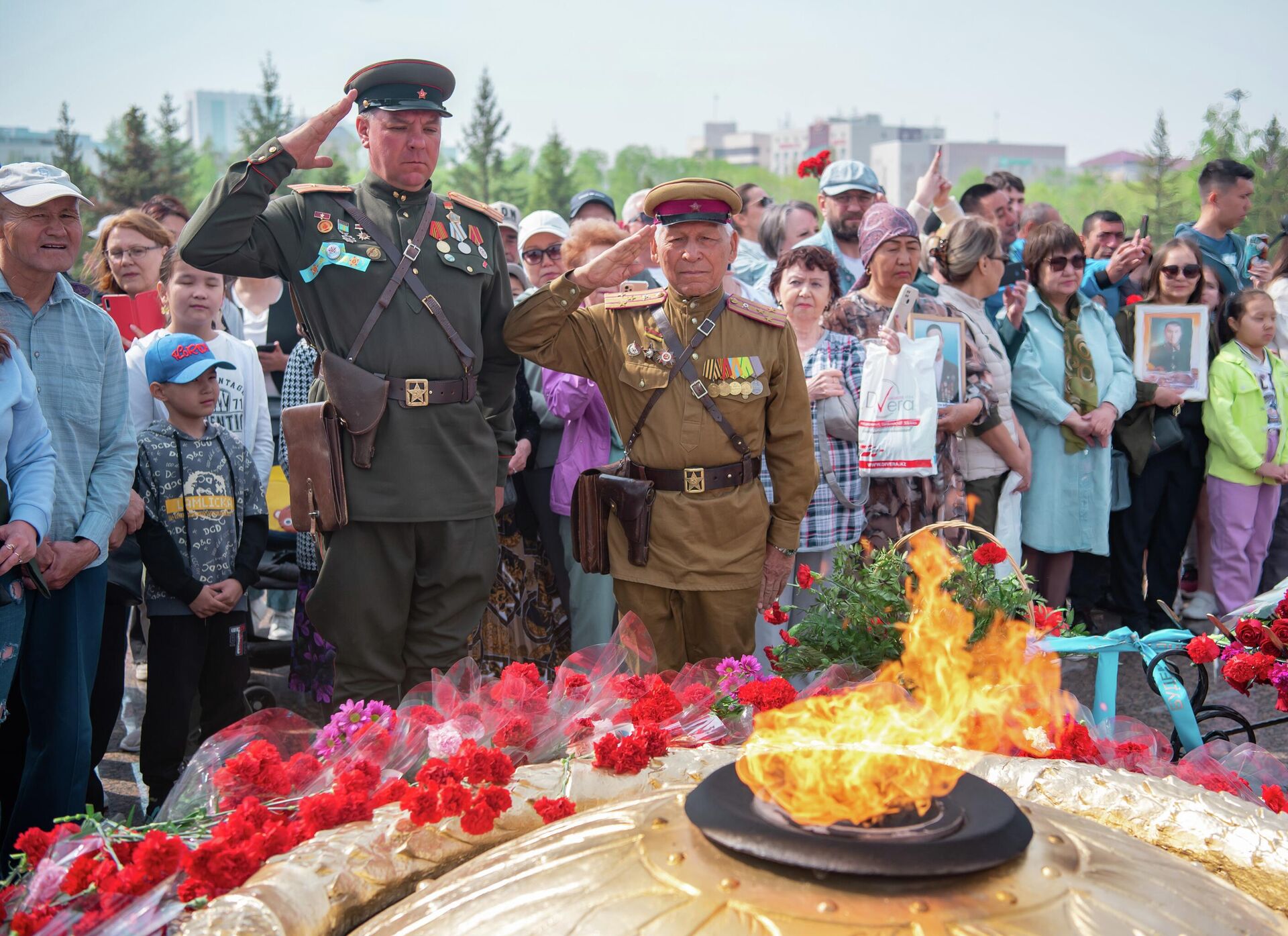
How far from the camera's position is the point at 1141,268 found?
726cm

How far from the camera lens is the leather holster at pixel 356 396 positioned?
3.52 meters

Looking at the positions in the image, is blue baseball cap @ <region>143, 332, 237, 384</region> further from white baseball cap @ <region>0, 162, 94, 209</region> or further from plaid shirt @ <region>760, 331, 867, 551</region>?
plaid shirt @ <region>760, 331, 867, 551</region>

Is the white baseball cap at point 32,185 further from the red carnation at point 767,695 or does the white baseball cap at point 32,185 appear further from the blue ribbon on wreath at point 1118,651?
the blue ribbon on wreath at point 1118,651

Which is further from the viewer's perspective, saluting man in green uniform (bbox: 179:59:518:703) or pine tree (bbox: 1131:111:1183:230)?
pine tree (bbox: 1131:111:1183:230)

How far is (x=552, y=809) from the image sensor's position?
2.18 metres

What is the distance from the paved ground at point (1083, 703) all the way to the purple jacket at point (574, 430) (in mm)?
1441

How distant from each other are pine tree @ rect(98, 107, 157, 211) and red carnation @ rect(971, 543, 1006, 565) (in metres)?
33.5

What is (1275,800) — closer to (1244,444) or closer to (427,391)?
(427,391)

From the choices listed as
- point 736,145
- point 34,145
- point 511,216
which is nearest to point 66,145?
point 34,145

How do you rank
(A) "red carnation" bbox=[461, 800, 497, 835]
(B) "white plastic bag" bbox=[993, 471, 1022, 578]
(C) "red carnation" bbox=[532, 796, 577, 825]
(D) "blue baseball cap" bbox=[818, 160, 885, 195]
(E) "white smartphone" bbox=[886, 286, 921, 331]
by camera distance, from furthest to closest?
1. (D) "blue baseball cap" bbox=[818, 160, 885, 195]
2. (B) "white plastic bag" bbox=[993, 471, 1022, 578]
3. (E) "white smartphone" bbox=[886, 286, 921, 331]
4. (C) "red carnation" bbox=[532, 796, 577, 825]
5. (A) "red carnation" bbox=[461, 800, 497, 835]

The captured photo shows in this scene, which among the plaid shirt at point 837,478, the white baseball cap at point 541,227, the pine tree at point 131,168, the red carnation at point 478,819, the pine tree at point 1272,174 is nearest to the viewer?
the red carnation at point 478,819

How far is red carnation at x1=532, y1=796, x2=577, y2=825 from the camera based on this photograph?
217 centimetres

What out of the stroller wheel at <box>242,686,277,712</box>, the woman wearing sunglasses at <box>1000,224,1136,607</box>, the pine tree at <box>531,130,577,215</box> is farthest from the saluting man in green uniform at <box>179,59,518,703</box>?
the pine tree at <box>531,130,577,215</box>

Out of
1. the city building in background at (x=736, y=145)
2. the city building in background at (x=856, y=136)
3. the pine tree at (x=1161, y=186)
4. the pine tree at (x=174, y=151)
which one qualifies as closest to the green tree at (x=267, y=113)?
the pine tree at (x=174, y=151)
